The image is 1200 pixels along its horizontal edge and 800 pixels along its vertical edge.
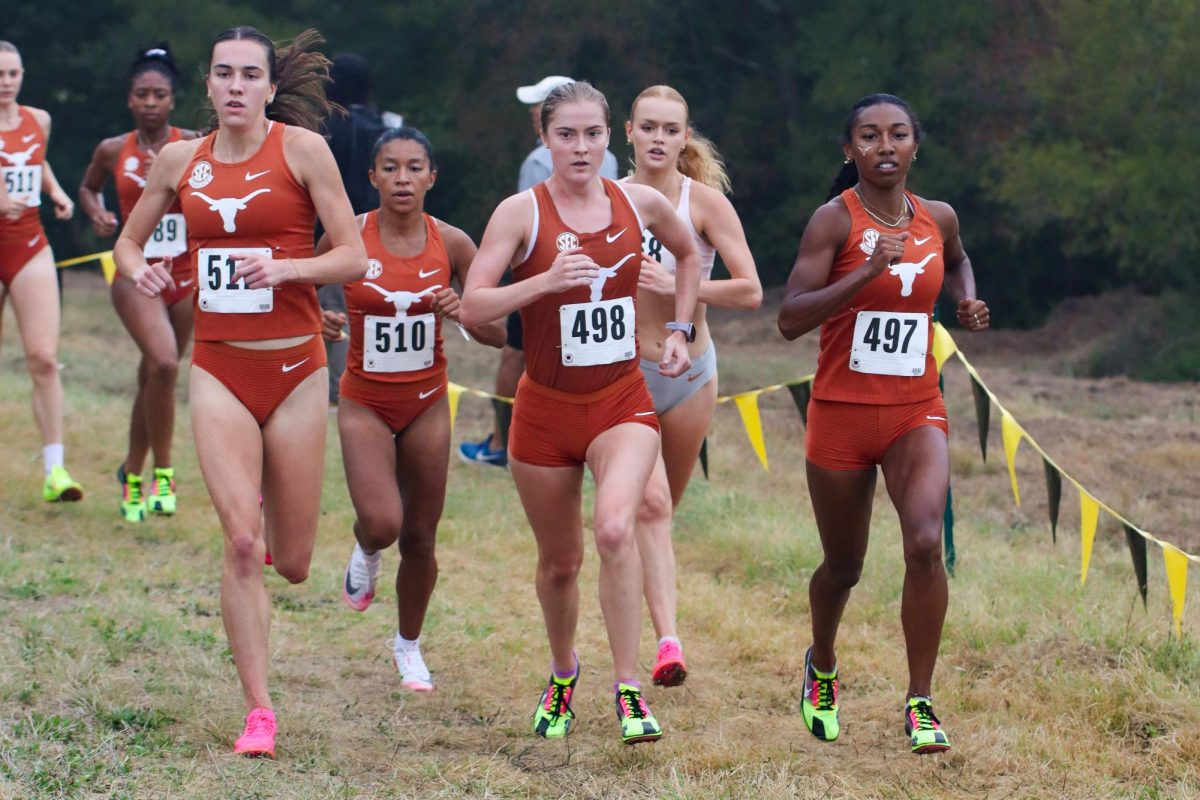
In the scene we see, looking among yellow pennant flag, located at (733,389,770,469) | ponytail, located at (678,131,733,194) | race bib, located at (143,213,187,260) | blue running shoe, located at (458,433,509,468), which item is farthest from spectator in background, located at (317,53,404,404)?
ponytail, located at (678,131,733,194)

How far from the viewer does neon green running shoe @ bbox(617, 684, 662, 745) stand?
5.16 m

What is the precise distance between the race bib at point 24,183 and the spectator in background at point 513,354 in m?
2.57

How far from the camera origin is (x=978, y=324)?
5566 millimetres

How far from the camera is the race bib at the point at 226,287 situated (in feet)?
17.1

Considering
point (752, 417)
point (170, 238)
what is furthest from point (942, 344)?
point (170, 238)

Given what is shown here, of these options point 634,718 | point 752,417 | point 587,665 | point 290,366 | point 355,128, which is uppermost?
point 355,128

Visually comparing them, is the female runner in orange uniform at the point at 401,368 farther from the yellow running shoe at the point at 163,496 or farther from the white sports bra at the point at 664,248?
the yellow running shoe at the point at 163,496

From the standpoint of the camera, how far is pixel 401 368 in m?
6.00

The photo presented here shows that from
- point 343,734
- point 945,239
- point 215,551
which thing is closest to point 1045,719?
point 945,239

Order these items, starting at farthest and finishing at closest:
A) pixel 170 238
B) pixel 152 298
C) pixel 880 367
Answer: pixel 170 238 < pixel 152 298 < pixel 880 367

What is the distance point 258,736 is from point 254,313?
134cm

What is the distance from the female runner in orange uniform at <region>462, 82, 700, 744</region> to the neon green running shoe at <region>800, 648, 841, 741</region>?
0.74 m

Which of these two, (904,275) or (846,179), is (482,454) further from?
(904,275)

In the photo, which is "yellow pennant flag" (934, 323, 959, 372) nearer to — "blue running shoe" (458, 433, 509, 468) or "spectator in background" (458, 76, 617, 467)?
"spectator in background" (458, 76, 617, 467)
